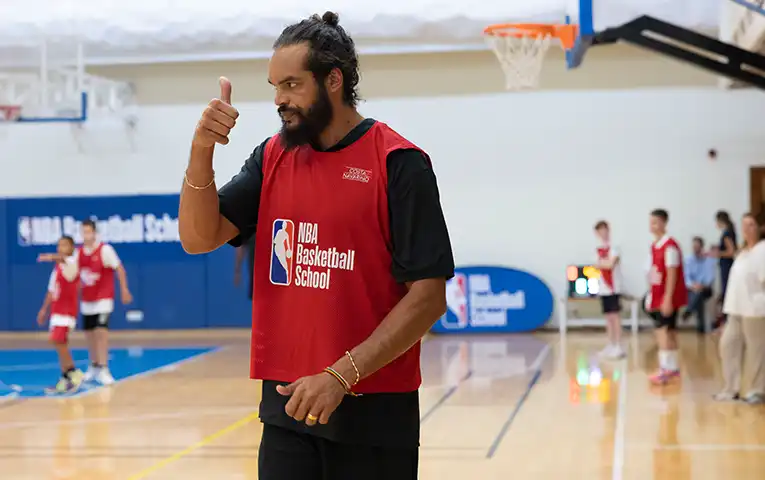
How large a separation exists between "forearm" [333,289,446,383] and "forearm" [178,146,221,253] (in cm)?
45

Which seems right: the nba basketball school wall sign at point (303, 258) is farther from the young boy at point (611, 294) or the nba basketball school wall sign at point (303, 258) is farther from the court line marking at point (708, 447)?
the young boy at point (611, 294)

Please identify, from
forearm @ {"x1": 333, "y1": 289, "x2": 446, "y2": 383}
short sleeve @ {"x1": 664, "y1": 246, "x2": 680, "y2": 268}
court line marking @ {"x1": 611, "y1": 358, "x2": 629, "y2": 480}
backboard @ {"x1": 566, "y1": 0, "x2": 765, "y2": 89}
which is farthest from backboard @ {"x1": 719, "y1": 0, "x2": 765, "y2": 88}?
forearm @ {"x1": 333, "y1": 289, "x2": 446, "y2": 383}

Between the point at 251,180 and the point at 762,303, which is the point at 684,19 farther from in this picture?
the point at 251,180

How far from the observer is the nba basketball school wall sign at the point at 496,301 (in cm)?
1809

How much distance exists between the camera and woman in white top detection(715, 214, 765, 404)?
9.80m

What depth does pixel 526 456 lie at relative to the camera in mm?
7566

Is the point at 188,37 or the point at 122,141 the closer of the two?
the point at 188,37

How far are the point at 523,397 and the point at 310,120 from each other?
8439 mm

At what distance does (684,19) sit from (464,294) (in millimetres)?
5748

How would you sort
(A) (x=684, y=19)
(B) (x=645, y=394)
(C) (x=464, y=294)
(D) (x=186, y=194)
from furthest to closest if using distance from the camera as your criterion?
1. (C) (x=464, y=294)
2. (A) (x=684, y=19)
3. (B) (x=645, y=394)
4. (D) (x=186, y=194)

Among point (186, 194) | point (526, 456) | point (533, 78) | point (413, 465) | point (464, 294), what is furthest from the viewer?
point (464, 294)

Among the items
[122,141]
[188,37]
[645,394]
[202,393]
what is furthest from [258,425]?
[122,141]

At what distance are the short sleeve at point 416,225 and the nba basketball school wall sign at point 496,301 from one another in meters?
15.6

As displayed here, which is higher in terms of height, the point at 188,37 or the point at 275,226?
the point at 188,37
